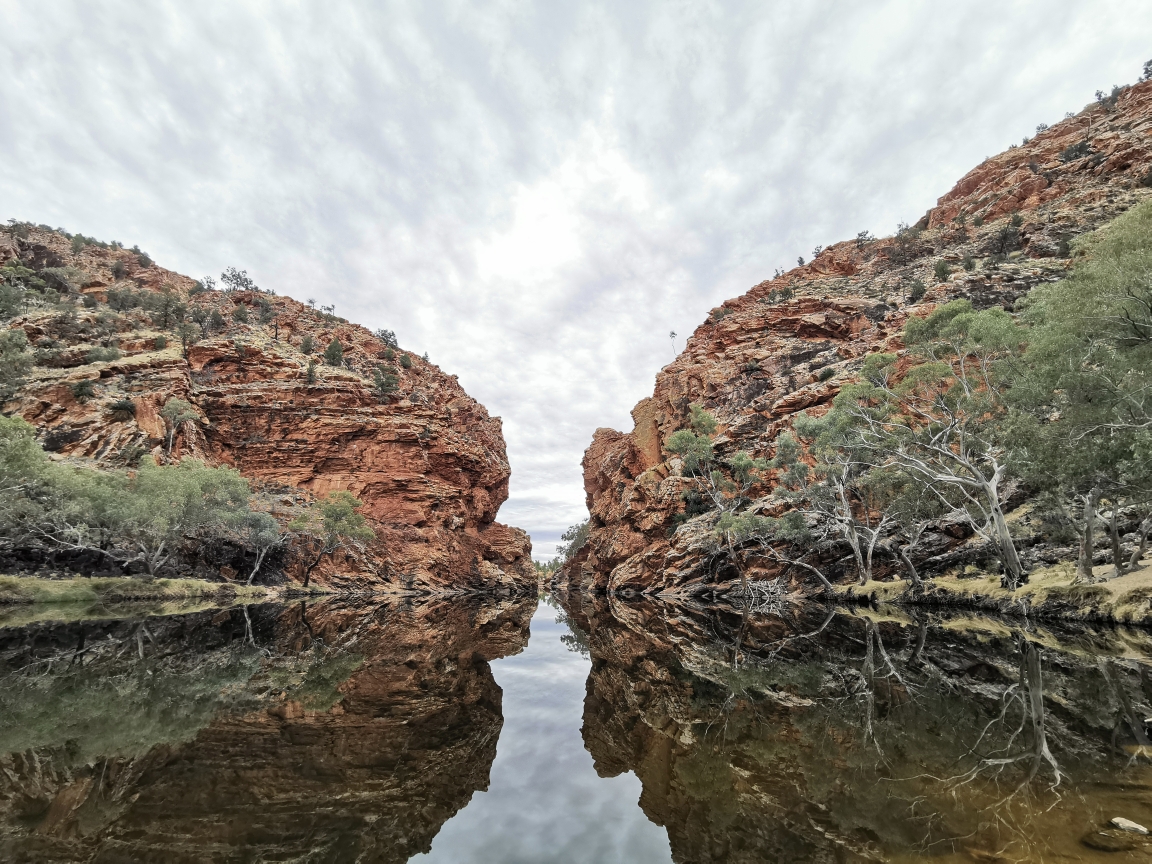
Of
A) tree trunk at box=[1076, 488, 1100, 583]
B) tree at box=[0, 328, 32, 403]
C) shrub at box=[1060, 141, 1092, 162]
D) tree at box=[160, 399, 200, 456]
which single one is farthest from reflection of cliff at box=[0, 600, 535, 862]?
shrub at box=[1060, 141, 1092, 162]

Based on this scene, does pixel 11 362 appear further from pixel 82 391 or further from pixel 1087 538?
pixel 1087 538

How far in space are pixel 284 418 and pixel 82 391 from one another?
17.8 meters

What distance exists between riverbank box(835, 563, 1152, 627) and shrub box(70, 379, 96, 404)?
6770 cm

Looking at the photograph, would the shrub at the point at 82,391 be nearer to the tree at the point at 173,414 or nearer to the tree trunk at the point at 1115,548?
the tree at the point at 173,414

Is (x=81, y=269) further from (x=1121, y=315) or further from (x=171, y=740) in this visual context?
(x=1121, y=315)

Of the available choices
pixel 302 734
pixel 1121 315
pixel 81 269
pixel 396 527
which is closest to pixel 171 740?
pixel 302 734

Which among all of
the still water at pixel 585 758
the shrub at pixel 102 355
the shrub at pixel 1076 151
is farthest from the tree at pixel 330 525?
the shrub at pixel 1076 151

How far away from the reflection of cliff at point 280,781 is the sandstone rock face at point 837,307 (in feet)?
139

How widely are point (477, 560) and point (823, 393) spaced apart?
49.5m

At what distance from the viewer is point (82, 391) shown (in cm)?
4647

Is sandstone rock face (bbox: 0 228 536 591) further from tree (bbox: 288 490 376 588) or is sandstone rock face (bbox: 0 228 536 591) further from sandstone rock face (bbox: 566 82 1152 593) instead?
sandstone rock face (bbox: 566 82 1152 593)

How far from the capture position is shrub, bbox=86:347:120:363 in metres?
51.7

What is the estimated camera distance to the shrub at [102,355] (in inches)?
2036

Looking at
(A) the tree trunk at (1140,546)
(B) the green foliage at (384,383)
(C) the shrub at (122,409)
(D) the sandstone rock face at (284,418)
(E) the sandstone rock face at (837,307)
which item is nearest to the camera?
(A) the tree trunk at (1140,546)
